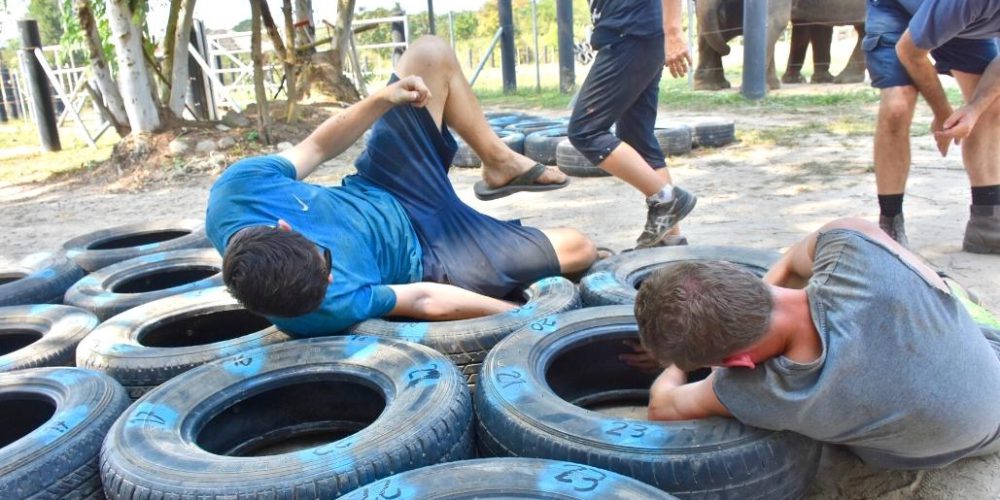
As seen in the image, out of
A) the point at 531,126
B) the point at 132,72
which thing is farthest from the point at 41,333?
the point at 132,72

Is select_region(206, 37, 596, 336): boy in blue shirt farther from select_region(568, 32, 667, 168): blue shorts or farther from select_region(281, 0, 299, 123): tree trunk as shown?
select_region(281, 0, 299, 123): tree trunk

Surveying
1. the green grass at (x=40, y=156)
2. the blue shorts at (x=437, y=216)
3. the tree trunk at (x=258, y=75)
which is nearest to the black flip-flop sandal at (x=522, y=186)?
the blue shorts at (x=437, y=216)

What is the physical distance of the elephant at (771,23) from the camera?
13391 millimetres

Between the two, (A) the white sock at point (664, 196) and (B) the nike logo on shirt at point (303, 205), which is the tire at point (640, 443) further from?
(A) the white sock at point (664, 196)

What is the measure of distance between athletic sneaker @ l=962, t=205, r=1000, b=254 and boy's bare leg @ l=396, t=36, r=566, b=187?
2.16 meters

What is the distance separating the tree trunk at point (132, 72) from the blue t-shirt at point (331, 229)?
23.2 feet

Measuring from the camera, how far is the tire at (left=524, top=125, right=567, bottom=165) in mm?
7418

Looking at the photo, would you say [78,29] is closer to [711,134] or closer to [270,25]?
[270,25]

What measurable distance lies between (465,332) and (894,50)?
109 inches

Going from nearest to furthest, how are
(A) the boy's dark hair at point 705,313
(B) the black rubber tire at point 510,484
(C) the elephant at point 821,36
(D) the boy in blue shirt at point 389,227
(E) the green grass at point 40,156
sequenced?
(B) the black rubber tire at point 510,484 < (A) the boy's dark hair at point 705,313 < (D) the boy in blue shirt at point 389,227 < (E) the green grass at point 40,156 < (C) the elephant at point 821,36

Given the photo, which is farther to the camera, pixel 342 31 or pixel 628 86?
pixel 342 31

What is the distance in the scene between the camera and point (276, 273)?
2.32 m

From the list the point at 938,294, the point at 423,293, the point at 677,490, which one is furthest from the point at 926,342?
the point at 423,293

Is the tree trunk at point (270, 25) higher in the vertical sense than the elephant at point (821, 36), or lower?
higher
